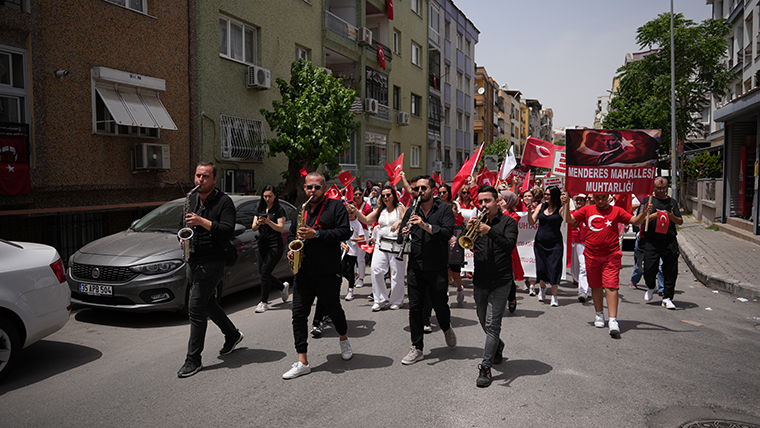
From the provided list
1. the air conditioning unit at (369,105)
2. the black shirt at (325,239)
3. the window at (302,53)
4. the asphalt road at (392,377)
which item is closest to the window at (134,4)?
the window at (302,53)

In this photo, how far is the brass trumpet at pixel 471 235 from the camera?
5.24m

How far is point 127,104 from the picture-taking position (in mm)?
12148

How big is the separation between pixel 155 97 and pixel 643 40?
68.9ft

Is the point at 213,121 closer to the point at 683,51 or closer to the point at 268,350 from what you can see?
the point at 268,350

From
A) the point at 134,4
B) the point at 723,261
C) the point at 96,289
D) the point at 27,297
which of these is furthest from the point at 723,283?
the point at 134,4

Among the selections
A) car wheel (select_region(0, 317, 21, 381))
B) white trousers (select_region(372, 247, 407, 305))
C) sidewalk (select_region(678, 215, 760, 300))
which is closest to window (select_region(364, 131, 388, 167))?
sidewalk (select_region(678, 215, 760, 300))

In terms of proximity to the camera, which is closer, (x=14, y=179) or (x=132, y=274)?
(x=132, y=274)

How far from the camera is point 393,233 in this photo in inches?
307

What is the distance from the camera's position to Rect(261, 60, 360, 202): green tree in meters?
14.6

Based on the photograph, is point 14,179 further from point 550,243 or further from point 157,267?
point 550,243

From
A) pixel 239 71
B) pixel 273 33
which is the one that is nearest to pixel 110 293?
pixel 239 71

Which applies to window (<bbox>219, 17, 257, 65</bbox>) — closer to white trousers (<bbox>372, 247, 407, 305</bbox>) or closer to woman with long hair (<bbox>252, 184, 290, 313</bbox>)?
woman with long hair (<bbox>252, 184, 290, 313</bbox>)

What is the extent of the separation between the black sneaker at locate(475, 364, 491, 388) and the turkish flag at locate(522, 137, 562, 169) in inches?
366

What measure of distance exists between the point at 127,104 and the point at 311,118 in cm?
446
